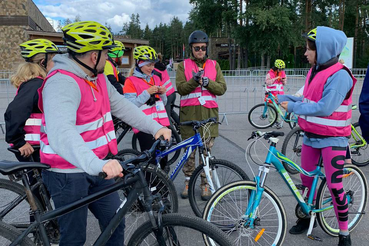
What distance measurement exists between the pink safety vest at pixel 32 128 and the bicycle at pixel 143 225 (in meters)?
0.99

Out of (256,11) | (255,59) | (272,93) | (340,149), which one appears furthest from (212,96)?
(255,59)

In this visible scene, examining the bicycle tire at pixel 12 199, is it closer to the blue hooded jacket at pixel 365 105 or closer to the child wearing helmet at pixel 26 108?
the child wearing helmet at pixel 26 108

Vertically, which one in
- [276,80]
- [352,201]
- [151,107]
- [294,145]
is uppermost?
[276,80]

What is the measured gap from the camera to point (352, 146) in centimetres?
570

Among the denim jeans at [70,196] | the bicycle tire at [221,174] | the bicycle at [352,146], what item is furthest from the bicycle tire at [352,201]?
the denim jeans at [70,196]

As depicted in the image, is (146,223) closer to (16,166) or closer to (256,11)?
(16,166)

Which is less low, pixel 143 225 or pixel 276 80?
pixel 276 80

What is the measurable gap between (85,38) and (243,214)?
191 cm

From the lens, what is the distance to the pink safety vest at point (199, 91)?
4340 mm

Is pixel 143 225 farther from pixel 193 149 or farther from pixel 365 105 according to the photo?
pixel 193 149

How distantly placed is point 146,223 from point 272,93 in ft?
25.6

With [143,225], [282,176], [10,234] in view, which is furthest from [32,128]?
[282,176]

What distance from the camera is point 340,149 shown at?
312 cm

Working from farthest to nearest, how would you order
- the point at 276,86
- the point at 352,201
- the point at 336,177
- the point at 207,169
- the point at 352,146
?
the point at 276,86 → the point at 352,146 → the point at 207,169 → the point at 352,201 → the point at 336,177
